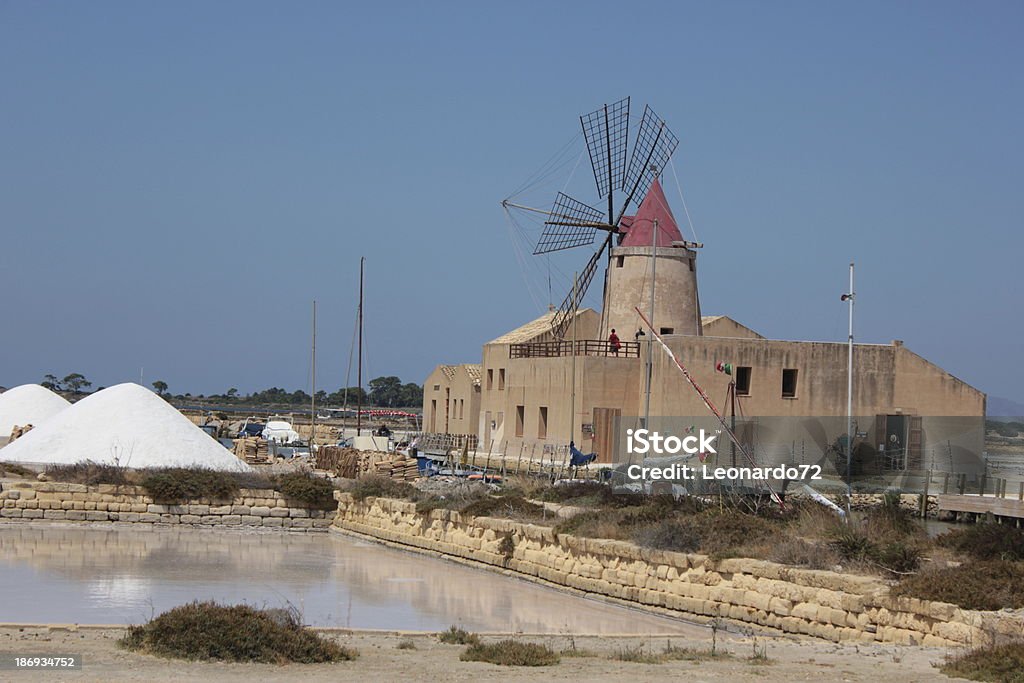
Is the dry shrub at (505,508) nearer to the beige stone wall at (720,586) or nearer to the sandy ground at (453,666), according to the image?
the beige stone wall at (720,586)

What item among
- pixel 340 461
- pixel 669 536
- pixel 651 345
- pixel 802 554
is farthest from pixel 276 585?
pixel 651 345

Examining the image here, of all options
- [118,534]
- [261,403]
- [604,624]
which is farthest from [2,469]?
[261,403]

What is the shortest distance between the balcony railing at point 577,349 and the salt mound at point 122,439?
6.26 metres

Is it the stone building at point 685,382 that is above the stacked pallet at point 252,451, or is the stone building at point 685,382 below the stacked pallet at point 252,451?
above

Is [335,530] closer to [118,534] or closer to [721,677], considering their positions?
[118,534]

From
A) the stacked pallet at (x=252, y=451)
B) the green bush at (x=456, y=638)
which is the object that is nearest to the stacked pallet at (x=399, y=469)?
the stacked pallet at (x=252, y=451)

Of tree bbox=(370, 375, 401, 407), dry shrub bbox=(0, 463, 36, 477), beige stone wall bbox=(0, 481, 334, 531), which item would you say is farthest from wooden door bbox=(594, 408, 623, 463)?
tree bbox=(370, 375, 401, 407)

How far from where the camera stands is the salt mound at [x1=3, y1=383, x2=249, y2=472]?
2069cm

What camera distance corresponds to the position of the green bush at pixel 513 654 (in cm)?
715

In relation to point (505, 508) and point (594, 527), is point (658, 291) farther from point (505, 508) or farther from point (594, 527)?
point (594, 527)

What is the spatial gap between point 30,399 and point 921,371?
22924 millimetres

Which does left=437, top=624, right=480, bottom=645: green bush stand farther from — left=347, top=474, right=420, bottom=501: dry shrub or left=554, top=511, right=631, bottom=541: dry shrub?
left=347, top=474, right=420, bottom=501: dry shrub

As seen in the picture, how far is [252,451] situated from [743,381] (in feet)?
34.6

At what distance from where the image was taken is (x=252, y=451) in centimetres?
2631
